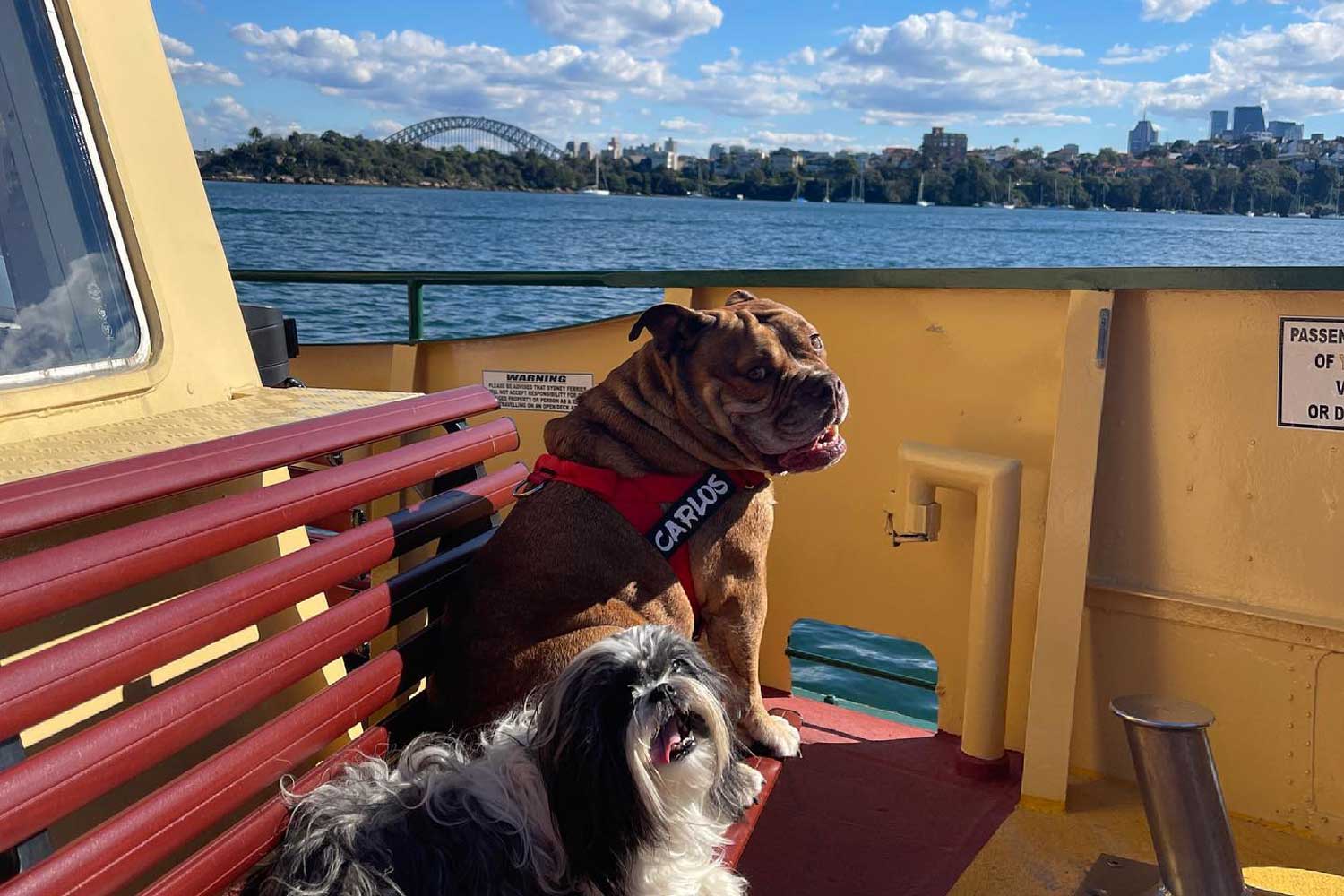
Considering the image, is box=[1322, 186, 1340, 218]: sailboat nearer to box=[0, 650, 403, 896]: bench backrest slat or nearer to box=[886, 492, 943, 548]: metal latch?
box=[886, 492, 943, 548]: metal latch

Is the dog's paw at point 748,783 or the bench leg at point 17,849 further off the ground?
the bench leg at point 17,849

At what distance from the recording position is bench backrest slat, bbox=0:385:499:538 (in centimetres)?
158

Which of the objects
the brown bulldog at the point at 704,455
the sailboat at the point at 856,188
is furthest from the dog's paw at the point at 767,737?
the sailboat at the point at 856,188

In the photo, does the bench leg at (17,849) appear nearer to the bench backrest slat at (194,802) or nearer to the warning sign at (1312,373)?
the bench backrest slat at (194,802)

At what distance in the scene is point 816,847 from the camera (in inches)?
Answer: 123

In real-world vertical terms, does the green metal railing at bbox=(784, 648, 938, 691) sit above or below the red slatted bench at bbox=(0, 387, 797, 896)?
below

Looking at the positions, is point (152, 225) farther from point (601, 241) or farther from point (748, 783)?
point (601, 241)

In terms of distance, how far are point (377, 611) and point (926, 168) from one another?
3237 inches

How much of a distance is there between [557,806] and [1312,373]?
2.40 metres

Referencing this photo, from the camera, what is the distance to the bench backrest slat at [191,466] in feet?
5.18

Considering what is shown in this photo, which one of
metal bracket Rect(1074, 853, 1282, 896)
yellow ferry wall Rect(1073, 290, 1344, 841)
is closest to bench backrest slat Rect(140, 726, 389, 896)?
metal bracket Rect(1074, 853, 1282, 896)

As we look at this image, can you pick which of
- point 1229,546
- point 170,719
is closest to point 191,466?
point 170,719

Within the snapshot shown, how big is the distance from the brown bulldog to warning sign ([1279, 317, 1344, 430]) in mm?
1210

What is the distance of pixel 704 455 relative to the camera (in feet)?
9.54
